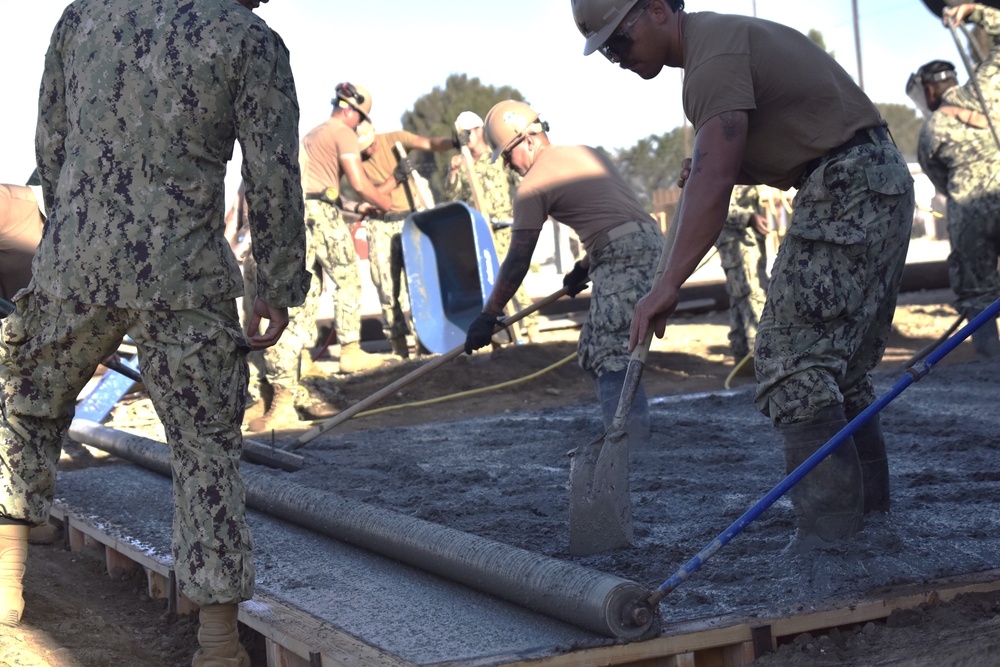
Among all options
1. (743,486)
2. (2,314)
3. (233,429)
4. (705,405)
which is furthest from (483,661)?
(705,405)

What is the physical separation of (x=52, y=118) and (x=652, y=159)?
45748 millimetres

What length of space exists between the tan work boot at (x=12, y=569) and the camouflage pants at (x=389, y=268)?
754 centimetres

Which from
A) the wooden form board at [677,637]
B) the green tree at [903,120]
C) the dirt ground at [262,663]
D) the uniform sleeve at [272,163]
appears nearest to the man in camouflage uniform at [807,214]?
the wooden form board at [677,637]

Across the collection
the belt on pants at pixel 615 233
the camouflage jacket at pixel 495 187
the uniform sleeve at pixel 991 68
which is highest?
the uniform sleeve at pixel 991 68

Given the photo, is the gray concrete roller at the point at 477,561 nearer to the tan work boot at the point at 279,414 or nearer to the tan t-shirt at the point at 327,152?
the tan work boot at the point at 279,414

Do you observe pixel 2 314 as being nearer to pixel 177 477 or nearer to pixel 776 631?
pixel 177 477

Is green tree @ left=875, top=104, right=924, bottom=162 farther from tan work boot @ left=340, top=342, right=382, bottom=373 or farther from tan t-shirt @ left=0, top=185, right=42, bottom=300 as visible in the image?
tan t-shirt @ left=0, top=185, right=42, bottom=300

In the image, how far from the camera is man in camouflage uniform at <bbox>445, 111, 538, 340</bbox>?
1149 centimetres

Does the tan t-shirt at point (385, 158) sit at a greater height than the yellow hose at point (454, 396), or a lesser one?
greater

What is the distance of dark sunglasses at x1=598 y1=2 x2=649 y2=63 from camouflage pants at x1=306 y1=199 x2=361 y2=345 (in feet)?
20.5

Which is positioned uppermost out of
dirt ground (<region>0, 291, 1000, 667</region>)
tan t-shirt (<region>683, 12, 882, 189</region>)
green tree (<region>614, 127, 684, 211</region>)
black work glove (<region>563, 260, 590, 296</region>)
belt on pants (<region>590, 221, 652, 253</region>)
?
green tree (<region>614, 127, 684, 211</region>)

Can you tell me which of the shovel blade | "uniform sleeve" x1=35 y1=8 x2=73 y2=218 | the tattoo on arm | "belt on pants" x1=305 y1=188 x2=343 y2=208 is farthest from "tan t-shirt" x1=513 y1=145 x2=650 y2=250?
"belt on pants" x1=305 y1=188 x2=343 y2=208

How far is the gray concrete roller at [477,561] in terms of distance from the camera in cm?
265

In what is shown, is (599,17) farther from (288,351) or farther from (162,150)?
(288,351)
